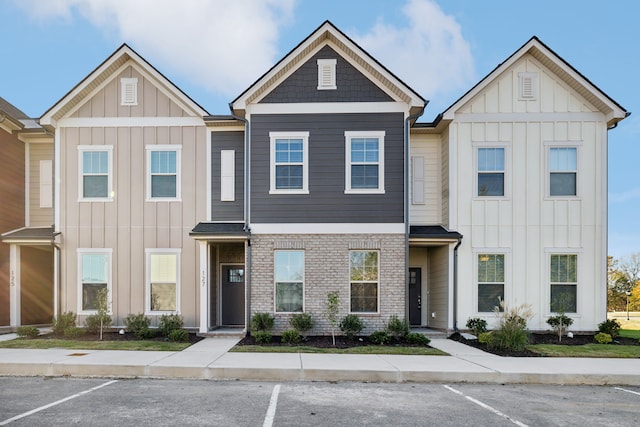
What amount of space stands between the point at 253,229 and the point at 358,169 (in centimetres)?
361

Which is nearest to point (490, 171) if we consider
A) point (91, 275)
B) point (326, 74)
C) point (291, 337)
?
point (326, 74)

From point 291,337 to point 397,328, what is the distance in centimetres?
302

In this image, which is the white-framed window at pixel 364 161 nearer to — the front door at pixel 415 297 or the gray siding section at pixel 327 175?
the gray siding section at pixel 327 175

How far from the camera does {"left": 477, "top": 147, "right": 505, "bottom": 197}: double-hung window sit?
13.3 m

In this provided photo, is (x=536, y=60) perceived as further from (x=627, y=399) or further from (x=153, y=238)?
(x=153, y=238)

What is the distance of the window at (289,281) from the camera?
1239 centimetres

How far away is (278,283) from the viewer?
12.5 metres

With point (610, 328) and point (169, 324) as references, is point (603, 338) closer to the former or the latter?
point (610, 328)

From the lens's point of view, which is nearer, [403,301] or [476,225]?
[403,301]

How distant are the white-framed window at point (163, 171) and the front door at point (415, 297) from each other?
842 cm

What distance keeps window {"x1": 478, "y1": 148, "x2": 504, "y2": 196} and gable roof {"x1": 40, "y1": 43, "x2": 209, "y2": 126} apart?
29.3ft

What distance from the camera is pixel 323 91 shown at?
12.7 m

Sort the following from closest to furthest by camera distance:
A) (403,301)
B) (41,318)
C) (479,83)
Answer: (403,301) < (479,83) < (41,318)

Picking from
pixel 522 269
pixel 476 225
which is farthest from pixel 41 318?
pixel 522 269
